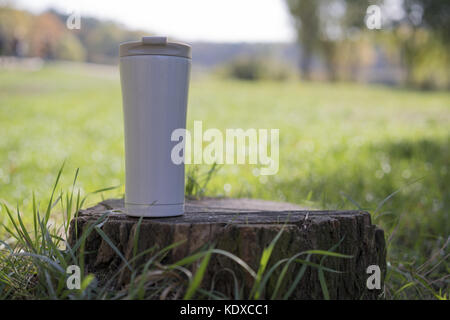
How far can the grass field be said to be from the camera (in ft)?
10.7

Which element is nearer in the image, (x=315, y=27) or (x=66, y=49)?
(x=66, y=49)

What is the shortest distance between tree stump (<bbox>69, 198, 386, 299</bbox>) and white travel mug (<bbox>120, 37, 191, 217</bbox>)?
0.11 m

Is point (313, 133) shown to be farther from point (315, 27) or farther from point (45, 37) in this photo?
point (45, 37)

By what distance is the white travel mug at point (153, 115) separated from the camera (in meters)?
1.61

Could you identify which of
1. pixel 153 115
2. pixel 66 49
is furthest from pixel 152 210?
pixel 66 49

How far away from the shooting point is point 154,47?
160cm

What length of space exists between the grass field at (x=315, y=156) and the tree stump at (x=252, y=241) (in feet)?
0.95

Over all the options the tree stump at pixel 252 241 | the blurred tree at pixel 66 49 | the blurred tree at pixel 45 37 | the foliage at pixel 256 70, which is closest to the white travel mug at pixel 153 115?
the tree stump at pixel 252 241

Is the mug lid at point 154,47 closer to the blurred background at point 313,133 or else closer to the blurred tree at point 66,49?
the blurred background at point 313,133

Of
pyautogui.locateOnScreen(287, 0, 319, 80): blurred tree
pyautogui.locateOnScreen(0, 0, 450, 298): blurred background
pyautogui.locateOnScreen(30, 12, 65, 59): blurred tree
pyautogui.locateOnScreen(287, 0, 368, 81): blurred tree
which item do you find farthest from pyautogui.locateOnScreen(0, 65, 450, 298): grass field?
pyautogui.locateOnScreen(30, 12, 65, 59): blurred tree

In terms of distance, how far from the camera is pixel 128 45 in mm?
1624

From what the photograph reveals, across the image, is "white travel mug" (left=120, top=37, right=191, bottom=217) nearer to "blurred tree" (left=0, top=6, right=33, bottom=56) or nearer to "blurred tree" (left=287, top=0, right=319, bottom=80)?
"blurred tree" (left=0, top=6, right=33, bottom=56)

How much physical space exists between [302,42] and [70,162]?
2376 centimetres

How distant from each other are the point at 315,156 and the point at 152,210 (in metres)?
4.26
